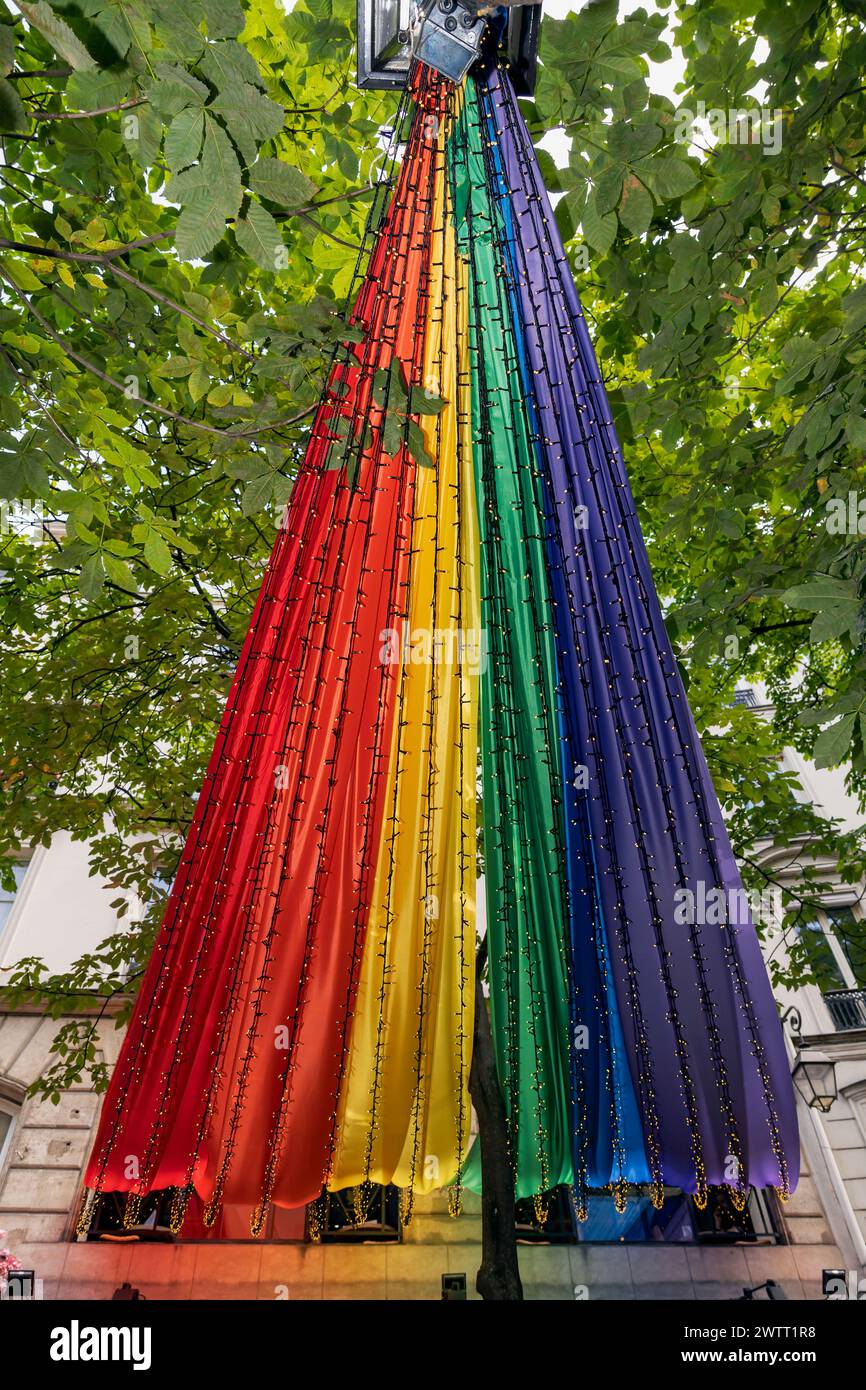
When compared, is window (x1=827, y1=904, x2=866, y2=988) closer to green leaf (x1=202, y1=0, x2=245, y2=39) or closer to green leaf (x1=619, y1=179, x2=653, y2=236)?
green leaf (x1=619, y1=179, x2=653, y2=236)

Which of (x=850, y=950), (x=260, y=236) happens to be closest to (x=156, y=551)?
(x=260, y=236)

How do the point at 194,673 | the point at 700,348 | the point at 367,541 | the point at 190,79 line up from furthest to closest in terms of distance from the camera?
1. the point at 194,673
2. the point at 700,348
3. the point at 367,541
4. the point at 190,79

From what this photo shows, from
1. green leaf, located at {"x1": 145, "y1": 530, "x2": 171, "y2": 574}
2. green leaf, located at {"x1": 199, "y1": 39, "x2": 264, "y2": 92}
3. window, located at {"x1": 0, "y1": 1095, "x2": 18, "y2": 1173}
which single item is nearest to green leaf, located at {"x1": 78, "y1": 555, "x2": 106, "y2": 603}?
green leaf, located at {"x1": 145, "y1": 530, "x2": 171, "y2": 574}

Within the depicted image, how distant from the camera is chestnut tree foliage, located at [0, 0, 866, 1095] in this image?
1799mm

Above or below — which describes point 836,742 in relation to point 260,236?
below

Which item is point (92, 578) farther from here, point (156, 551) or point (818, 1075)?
point (818, 1075)

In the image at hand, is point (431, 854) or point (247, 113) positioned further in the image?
point (431, 854)

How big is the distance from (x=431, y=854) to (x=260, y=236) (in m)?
1.67

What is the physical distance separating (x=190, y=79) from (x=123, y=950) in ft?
17.9

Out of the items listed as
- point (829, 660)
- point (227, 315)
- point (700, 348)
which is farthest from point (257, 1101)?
point (829, 660)

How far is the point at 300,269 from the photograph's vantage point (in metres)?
4.05

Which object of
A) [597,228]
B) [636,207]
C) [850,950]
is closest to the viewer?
[636,207]

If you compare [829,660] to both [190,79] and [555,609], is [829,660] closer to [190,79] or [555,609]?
[555,609]

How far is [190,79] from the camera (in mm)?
1573
